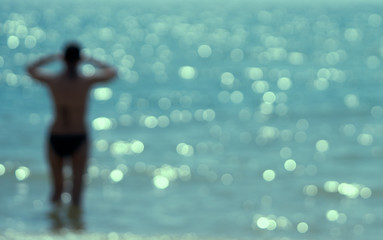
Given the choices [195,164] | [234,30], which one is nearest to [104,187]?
[195,164]

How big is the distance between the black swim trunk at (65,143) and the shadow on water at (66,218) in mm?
708

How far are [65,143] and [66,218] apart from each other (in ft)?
3.10

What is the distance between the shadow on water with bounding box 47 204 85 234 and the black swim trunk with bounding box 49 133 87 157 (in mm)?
708

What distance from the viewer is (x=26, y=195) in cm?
1023

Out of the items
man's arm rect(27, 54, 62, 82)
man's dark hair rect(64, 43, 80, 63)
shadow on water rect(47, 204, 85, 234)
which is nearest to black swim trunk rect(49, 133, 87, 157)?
man's arm rect(27, 54, 62, 82)

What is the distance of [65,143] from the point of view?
8375 millimetres

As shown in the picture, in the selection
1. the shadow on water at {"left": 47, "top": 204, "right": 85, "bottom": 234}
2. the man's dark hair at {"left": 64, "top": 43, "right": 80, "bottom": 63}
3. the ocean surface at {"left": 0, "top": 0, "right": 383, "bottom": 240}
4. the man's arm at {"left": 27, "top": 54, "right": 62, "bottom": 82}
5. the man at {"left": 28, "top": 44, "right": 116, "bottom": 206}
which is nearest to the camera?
the man's dark hair at {"left": 64, "top": 43, "right": 80, "bottom": 63}

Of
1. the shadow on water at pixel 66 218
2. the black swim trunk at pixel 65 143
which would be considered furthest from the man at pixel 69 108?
the shadow on water at pixel 66 218

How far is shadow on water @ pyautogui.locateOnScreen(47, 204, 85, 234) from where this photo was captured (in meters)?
8.85

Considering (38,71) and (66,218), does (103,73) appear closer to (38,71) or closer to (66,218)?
(38,71)

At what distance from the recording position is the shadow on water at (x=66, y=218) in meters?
8.85

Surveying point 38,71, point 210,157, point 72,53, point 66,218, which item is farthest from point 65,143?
point 210,157

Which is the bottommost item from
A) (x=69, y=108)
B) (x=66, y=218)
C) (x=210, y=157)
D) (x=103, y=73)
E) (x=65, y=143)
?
(x=66, y=218)

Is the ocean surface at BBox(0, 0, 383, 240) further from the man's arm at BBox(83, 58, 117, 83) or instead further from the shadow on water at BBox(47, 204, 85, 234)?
the man's arm at BBox(83, 58, 117, 83)
